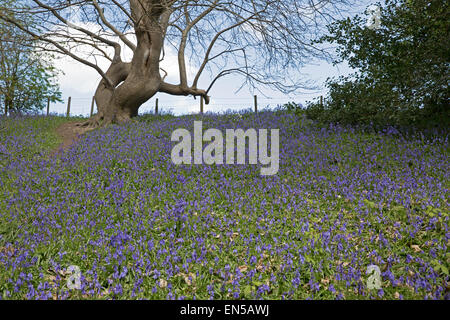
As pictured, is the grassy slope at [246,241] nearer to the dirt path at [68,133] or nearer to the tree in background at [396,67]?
the tree in background at [396,67]

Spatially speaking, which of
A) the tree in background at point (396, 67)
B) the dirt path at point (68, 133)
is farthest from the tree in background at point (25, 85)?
the tree in background at point (396, 67)

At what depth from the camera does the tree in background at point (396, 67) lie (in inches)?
388

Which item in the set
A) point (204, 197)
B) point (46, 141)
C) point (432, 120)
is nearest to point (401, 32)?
point (432, 120)

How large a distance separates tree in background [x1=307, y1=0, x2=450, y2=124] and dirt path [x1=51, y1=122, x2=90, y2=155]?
9858mm

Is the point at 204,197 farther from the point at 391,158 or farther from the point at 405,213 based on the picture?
the point at 391,158

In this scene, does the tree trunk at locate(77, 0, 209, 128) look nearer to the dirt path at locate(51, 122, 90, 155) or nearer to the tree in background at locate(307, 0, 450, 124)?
the dirt path at locate(51, 122, 90, 155)

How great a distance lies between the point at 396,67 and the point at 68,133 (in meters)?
14.1

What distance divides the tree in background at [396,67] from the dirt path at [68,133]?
9858mm

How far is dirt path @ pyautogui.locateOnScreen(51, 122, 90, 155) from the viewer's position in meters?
14.1

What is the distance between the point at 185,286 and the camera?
4289mm

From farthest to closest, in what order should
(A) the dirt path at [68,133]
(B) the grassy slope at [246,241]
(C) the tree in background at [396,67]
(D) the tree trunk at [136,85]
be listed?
1. (D) the tree trunk at [136,85]
2. (A) the dirt path at [68,133]
3. (C) the tree in background at [396,67]
4. (B) the grassy slope at [246,241]

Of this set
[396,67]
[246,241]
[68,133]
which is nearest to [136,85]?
[68,133]

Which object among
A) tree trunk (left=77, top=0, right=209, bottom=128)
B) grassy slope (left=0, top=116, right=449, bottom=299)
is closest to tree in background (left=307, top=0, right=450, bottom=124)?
grassy slope (left=0, top=116, right=449, bottom=299)
